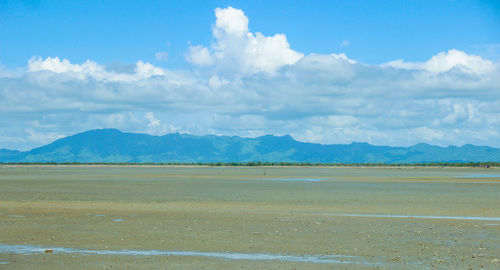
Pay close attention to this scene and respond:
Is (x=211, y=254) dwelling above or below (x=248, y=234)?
below

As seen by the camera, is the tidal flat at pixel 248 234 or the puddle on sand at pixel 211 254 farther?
the puddle on sand at pixel 211 254

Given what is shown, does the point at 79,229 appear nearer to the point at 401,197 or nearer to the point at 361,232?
the point at 361,232

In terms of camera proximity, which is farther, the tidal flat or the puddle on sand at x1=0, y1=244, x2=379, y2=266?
the puddle on sand at x1=0, y1=244, x2=379, y2=266

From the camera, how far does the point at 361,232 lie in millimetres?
21375

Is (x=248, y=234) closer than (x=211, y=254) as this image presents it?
No

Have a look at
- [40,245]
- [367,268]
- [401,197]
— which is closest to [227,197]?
[401,197]

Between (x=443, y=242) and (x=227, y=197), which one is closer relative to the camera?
(x=443, y=242)

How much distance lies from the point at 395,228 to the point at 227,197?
17.8m

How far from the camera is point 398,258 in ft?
53.1

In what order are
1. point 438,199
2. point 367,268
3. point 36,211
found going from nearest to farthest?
point 367,268, point 36,211, point 438,199

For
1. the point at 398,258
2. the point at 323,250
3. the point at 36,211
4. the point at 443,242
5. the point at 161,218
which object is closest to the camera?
the point at 398,258

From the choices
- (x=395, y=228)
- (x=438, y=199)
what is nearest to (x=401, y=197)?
(x=438, y=199)

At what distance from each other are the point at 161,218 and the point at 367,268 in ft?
42.9

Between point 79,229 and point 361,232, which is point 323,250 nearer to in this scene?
point 361,232
